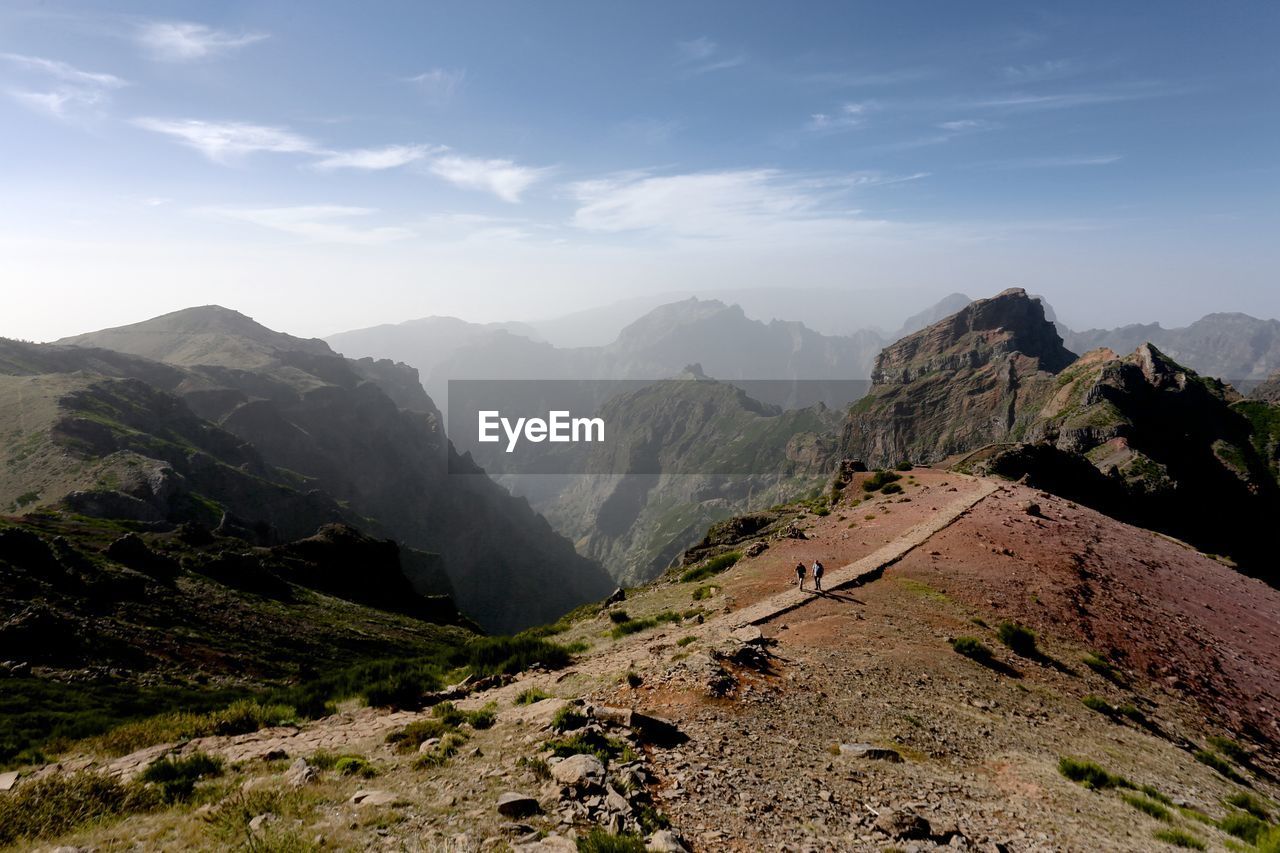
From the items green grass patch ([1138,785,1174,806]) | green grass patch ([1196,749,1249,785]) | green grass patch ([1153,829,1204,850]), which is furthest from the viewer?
green grass patch ([1196,749,1249,785])

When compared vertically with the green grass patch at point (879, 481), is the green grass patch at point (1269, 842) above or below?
below

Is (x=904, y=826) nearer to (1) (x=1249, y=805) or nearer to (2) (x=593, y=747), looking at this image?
(2) (x=593, y=747)

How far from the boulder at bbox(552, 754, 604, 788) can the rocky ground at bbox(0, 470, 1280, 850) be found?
0.19ft

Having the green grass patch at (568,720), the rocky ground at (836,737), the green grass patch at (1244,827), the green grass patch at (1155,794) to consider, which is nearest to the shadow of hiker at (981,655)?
the rocky ground at (836,737)

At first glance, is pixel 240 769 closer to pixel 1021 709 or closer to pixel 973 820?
pixel 973 820

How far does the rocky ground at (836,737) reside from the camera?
1246cm

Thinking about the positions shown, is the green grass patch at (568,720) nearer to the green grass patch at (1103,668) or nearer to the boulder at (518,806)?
the boulder at (518,806)

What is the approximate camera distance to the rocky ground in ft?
40.9

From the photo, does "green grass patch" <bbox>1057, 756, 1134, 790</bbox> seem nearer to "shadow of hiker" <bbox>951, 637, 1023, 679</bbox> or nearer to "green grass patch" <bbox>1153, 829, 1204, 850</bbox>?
"green grass patch" <bbox>1153, 829, 1204, 850</bbox>

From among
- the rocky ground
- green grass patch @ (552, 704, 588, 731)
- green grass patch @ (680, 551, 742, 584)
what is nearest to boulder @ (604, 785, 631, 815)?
the rocky ground

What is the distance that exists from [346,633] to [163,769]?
132 ft

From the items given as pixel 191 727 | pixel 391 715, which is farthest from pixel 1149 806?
pixel 191 727

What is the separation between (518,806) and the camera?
40.6 ft

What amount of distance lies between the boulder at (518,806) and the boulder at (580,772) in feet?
3.14
